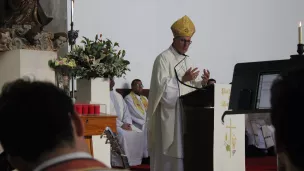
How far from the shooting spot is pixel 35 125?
47.8 inches

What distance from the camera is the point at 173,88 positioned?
495cm

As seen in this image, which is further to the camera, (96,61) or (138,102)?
(138,102)

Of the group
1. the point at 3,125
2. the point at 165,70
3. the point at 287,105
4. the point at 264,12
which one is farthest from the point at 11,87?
the point at 264,12

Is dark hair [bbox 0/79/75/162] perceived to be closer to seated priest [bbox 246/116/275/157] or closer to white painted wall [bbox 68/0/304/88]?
white painted wall [bbox 68/0/304/88]

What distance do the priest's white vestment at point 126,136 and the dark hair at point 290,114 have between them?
21.0 ft

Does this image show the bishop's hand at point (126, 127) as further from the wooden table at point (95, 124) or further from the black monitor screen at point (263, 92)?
the black monitor screen at point (263, 92)

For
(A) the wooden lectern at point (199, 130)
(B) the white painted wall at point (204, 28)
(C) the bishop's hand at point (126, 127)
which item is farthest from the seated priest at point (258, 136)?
(A) the wooden lectern at point (199, 130)

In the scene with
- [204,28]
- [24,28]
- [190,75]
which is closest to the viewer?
[190,75]

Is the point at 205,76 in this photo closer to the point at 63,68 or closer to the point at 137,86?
the point at 63,68

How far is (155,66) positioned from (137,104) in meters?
3.25

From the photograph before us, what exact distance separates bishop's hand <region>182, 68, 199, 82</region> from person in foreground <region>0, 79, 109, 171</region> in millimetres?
3548

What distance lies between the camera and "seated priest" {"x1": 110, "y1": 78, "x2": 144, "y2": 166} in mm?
7543

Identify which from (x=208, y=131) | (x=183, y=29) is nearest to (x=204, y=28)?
(x=183, y=29)

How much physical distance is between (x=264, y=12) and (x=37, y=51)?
710 centimetres
